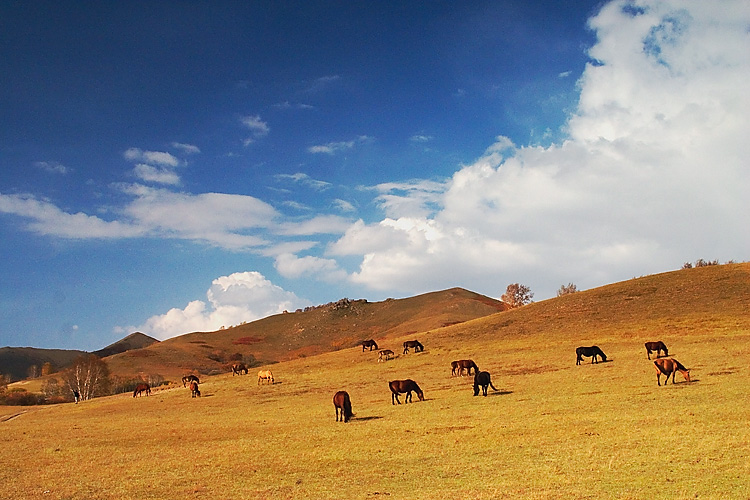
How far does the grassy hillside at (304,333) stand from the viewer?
11844cm

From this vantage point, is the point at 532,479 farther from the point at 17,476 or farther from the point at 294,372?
the point at 294,372

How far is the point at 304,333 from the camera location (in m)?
155

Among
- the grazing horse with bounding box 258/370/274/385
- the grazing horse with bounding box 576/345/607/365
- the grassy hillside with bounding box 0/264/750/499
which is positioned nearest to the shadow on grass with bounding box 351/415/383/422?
the grassy hillside with bounding box 0/264/750/499

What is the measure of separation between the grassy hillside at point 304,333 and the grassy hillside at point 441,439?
2732 inches

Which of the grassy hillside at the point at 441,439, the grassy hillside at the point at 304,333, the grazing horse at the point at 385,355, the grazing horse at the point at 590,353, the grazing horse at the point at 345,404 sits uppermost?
the grassy hillside at the point at 304,333

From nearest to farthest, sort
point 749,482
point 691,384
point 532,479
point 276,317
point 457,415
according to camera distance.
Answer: point 749,482
point 532,479
point 457,415
point 691,384
point 276,317

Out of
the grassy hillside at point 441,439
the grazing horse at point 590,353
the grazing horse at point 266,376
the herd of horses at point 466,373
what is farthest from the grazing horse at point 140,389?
the grazing horse at point 590,353

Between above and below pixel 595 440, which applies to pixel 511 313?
above

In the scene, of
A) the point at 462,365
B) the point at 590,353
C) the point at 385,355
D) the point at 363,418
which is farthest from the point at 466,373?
the point at 363,418

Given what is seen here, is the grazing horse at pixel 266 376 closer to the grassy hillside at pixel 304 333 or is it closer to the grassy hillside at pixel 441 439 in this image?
the grassy hillside at pixel 441 439

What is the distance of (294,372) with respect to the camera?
2197 inches

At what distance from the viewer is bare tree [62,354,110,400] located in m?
81.4

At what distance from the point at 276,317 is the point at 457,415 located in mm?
160286

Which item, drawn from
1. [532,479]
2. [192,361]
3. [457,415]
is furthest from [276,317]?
[532,479]
